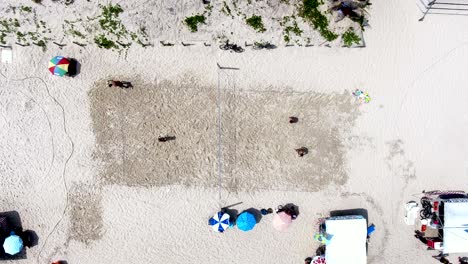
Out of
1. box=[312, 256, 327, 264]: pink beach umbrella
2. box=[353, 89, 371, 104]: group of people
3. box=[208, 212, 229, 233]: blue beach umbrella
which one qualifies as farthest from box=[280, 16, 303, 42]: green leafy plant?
box=[312, 256, 327, 264]: pink beach umbrella

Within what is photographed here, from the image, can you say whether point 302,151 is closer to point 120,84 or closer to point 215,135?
point 215,135

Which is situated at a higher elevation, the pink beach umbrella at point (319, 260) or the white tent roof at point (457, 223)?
the white tent roof at point (457, 223)

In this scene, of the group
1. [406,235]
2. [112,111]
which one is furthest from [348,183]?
[112,111]

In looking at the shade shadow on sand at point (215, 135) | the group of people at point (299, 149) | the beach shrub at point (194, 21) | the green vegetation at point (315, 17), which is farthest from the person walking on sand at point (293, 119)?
the beach shrub at point (194, 21)

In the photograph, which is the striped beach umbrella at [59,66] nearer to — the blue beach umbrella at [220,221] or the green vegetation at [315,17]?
the blue beach umbrella at [220,221]

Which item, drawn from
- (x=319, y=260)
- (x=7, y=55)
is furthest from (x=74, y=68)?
(x=319, y=260)

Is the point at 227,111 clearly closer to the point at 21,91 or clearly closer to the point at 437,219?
the point at 21,91

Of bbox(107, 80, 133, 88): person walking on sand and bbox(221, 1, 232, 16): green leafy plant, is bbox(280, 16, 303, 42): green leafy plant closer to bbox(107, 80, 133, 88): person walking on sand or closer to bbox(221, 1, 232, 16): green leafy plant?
bbox(221, 1, 232, 16): green leafy plant

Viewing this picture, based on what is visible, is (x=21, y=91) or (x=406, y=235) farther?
(x=406, y=235)
